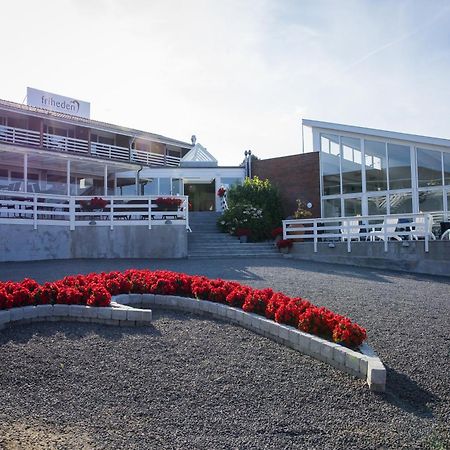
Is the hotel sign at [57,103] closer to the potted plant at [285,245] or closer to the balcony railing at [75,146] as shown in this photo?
the balcony railing at [75,146]

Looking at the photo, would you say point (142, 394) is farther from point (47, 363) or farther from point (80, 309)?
point (80, 309)

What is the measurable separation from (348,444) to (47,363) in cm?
301

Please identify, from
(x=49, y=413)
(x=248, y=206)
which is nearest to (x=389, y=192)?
(x=248, y=206)

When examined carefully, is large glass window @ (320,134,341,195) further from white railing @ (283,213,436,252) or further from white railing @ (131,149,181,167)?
white railing @ (131,149,181,167)

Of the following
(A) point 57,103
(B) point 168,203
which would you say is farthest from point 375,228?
(A) point 57,103

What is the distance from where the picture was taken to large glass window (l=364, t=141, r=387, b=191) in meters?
20.7

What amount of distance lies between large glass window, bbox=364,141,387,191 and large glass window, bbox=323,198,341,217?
177cm

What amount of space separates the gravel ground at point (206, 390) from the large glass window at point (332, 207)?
16.0 meters

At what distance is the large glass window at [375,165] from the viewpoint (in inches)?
816

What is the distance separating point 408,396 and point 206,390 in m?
1.92

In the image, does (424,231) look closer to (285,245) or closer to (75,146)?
(285,245)

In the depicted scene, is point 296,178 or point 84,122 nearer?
point 296,178

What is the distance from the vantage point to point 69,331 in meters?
5.70

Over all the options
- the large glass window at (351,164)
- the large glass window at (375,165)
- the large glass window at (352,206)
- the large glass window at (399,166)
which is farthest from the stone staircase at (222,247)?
the large glass window at (399,166)
